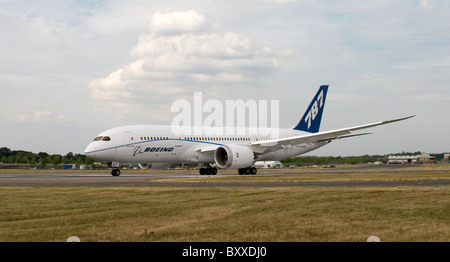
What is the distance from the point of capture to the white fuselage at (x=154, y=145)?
140 ft

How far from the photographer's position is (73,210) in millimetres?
16328

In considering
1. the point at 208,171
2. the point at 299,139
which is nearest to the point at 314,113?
the point at 299,139

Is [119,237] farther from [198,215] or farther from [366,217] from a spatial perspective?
[366,217]

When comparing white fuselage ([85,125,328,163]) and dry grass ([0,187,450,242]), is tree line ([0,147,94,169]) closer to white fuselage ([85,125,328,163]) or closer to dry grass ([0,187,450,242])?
white fuselage ([85,125,328,163])

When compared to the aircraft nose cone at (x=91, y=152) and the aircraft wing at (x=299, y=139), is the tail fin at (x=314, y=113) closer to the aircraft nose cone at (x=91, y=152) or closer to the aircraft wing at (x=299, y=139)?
the aircraft wing at (x=299, y=139)

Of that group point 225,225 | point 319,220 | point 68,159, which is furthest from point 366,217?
point 68,159

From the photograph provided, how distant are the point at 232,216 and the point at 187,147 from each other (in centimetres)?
3166

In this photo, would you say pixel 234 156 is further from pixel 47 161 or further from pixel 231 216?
pixel 47 161

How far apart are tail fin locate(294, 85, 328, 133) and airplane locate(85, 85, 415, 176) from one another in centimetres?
376

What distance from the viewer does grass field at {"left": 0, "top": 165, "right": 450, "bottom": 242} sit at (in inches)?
451

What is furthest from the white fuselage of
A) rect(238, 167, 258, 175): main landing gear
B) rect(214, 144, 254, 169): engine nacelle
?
rect(238, 167, 258, 175): main landing gear

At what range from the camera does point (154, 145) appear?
145ft

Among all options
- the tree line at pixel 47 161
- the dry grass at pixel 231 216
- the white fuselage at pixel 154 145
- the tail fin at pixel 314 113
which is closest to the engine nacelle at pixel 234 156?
the white fuselage at pixel 154 145
